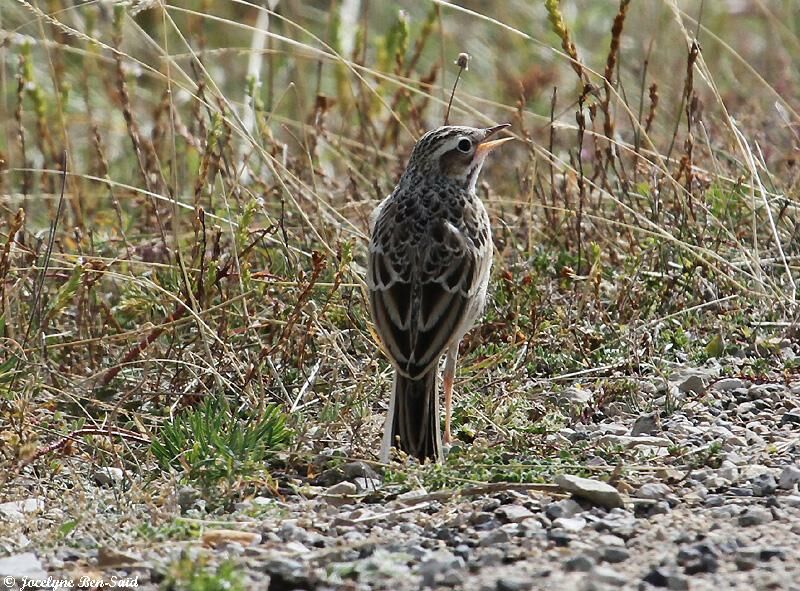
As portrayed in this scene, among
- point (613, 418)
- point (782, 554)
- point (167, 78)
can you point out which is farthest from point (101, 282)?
point (782, 554)

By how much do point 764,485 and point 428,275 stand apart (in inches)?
59.3

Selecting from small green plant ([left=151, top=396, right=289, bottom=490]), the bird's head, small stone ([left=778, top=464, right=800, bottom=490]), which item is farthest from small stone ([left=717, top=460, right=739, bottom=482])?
the bird's head

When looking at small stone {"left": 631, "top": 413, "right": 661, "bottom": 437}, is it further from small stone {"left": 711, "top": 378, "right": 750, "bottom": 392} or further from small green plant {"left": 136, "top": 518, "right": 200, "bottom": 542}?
small green plant {"left": 136, "top": 518, "right": 200, "bottom": 542}

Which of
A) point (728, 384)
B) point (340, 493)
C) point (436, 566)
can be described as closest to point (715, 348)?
point (728, 384)

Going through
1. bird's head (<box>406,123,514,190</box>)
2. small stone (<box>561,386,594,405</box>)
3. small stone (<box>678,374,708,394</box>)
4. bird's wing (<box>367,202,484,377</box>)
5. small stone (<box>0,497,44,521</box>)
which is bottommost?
small stone (<box>0,497,44,521</box>)

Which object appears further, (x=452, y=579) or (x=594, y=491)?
(x=594, y=491)

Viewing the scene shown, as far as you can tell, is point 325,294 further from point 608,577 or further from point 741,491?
point 608,577

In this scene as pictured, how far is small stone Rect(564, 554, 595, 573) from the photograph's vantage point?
3861 mm

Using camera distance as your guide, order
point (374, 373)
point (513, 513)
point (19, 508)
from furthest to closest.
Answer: point (374, 373) → point (19, 508) → point (513, 513)

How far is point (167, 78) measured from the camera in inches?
225

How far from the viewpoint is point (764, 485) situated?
456 cm

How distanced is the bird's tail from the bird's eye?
1217mm

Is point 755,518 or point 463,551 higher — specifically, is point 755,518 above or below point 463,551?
above

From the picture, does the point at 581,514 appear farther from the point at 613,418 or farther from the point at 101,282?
the point at 101,282
